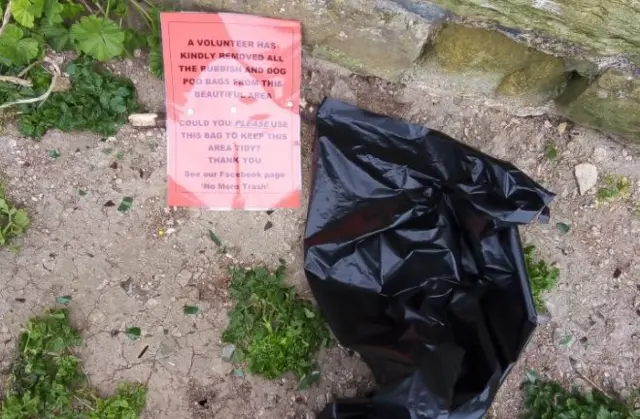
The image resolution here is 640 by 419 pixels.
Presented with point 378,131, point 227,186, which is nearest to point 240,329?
point 227,186

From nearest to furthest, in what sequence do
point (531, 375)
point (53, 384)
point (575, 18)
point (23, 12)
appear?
point (575, 18), point (23, 12), point (53, 384), point (531, 375)

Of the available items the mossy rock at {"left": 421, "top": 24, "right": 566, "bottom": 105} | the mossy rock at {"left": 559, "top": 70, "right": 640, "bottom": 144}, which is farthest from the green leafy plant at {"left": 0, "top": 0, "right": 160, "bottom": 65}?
the mossy rock at {"left": 559, "top": 70, "right": 640, "bottom": 144}

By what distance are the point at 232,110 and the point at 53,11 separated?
45 centimetres

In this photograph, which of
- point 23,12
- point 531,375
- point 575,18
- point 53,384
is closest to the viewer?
point 575,18

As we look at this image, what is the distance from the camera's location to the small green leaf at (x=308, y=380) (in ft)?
4.55

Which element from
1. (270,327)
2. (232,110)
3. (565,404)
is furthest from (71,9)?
(565,404)

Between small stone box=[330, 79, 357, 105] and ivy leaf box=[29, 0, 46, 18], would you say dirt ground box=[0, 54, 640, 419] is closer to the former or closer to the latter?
small stone box=[330, 79, 357, 105]

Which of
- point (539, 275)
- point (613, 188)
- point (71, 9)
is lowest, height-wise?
point (539, 275)

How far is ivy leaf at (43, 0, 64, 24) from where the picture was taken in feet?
4.06

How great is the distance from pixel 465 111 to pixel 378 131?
0.25 metres

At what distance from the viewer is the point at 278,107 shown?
138 cm

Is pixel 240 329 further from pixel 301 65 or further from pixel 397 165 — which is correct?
pixel 301 65

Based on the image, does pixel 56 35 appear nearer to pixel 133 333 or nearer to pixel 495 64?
pixel 133 333

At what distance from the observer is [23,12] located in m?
1.22
